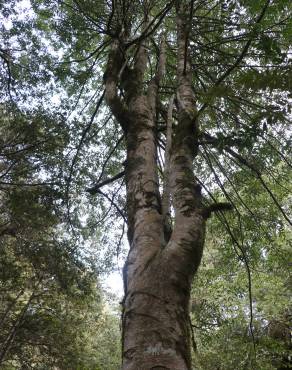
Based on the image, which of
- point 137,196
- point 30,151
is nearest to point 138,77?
point 137,196

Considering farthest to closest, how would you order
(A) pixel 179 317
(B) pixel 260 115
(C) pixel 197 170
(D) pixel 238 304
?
1. (D) pixel 238 304
2. (C) pixel 197 170
3. (B) pixel 260 115
4. (A) pixel 179 317

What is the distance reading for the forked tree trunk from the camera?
1.70 m

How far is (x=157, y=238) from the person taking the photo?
2.27 meters

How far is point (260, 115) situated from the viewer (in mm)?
2221

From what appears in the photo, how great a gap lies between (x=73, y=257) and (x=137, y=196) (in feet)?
19.6

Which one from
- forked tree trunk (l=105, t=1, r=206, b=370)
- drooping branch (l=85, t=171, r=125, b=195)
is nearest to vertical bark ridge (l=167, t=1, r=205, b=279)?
forked tree trunk (l=105, t=1, r=206, b=370)

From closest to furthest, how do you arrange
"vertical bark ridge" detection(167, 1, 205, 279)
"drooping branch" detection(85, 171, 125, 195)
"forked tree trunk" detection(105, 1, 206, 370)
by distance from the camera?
"forked tree trunk" detection(105, 1, 206, 370) → "vertical bark ridge" detection(167, 1, 205, 279) → "drooping branch" detection(85, 171, 125, 195)

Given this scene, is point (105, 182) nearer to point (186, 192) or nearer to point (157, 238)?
point (186, 192)

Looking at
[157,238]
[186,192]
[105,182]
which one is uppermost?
[105,182]

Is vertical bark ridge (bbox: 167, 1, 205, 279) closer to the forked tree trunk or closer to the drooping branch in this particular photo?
the forked tree trunk

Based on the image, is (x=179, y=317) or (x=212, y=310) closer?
(x=179, y=317)

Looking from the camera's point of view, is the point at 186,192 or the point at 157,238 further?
the point at 186,192

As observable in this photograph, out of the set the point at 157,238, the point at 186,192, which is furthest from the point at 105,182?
the point at 157,238

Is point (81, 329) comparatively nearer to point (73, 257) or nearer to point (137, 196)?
point (73, 257)
